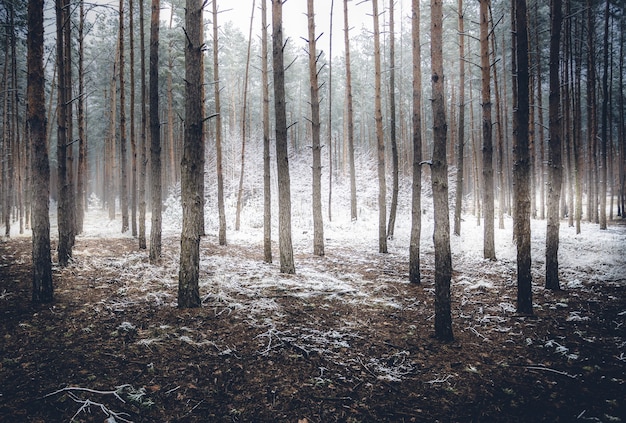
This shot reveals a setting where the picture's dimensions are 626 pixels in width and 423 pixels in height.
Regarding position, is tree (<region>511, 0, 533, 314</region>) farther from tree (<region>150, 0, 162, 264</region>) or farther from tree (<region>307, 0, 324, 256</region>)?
tree (<region>150, 0, 162, 264</region>)

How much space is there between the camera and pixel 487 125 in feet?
33.9

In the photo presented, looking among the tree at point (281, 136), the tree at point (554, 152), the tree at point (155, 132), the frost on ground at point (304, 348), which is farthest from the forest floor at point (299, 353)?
the tree at point (155, 132)

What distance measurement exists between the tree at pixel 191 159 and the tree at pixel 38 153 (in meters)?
2.60

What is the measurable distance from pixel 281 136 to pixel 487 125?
7.09 m

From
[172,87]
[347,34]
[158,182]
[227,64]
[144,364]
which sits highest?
[227,64]

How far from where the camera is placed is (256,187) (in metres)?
27.4

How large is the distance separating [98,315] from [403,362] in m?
5.46

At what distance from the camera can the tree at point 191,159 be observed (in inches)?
231

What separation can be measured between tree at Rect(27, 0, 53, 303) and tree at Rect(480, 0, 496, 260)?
11.5 m

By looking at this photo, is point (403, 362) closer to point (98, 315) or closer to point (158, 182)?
point (98, 315)

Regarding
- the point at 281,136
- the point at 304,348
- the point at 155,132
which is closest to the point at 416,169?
the point at 281,136

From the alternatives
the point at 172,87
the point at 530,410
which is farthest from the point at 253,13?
the point at 530,410

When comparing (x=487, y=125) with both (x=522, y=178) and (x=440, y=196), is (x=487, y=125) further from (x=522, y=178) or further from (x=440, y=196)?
(x=440, y=196)

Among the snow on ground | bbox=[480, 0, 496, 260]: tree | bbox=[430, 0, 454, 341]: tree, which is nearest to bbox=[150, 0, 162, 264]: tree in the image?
the snow on ground
